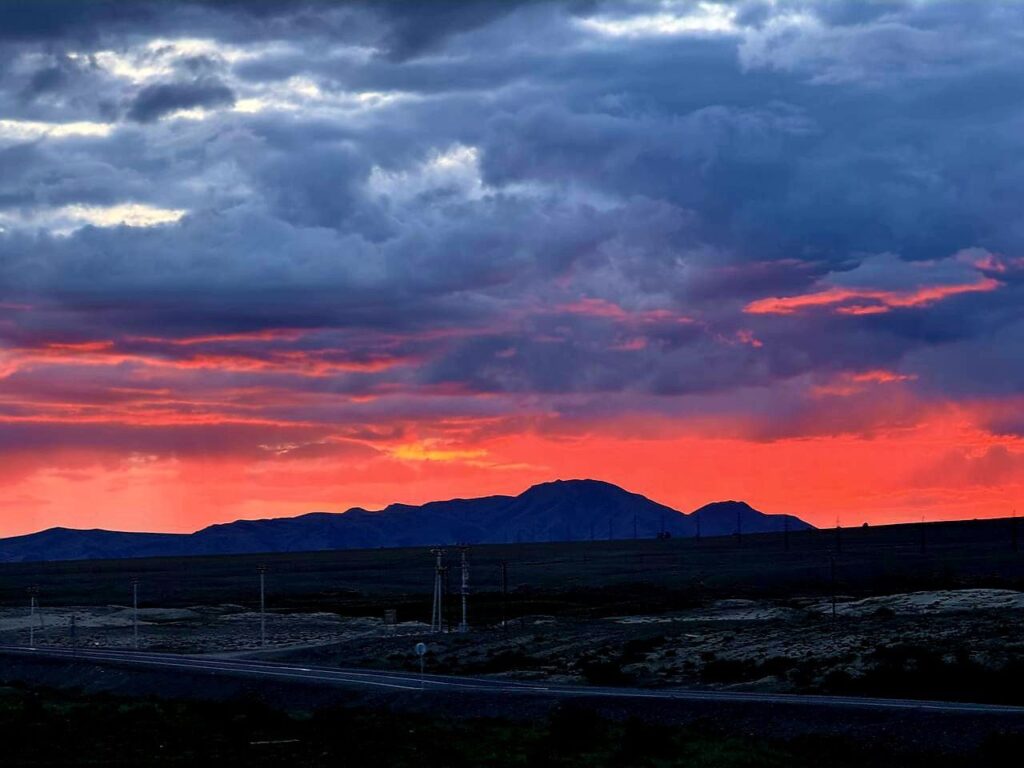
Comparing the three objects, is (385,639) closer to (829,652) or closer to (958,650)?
(829,652)

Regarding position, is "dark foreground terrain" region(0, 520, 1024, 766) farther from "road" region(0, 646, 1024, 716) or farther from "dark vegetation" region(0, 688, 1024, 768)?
"road" region(0, 646, 1024, 716)

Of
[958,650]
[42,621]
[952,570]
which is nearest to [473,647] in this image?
[958,650]

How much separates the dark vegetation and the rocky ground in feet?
48.0

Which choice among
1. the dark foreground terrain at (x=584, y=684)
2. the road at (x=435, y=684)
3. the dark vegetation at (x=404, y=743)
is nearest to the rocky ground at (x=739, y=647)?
the dark foreground terrain at (x=584, y=684)

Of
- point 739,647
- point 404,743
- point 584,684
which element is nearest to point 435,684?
point 584,684

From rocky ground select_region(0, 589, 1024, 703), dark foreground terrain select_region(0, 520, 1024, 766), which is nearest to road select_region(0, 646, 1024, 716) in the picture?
dark foreground terrain select_region(0, 520, 1024, 766)

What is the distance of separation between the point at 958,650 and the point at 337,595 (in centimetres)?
13668

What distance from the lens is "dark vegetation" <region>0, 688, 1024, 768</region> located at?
41281 mm

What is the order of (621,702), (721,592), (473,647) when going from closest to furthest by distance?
(621,702), (473,647), (721,592)

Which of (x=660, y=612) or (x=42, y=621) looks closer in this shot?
(x=660, y=612)

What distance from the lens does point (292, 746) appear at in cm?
4725

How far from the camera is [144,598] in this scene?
Answer: 196 m

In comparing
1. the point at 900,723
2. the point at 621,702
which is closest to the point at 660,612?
the point at 621,702

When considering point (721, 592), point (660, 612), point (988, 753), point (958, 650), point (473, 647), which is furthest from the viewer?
point (721, 592)
